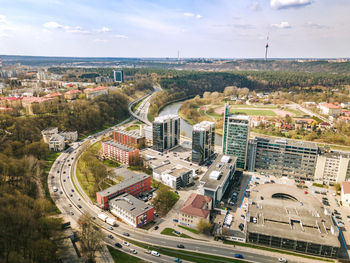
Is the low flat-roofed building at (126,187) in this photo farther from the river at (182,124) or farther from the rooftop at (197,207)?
the river at (182,124)

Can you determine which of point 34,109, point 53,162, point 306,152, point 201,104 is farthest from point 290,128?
point 34,109

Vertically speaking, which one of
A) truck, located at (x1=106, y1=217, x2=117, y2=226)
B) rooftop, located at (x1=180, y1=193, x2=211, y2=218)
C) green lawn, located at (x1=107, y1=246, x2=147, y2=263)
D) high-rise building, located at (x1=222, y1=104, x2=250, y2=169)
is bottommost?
green lawn, located at (x1=107, y1=246, x2=147, y2=263)

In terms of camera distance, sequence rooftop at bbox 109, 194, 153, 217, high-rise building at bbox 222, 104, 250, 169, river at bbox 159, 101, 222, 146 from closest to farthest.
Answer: rooftop at bbox 109, 194, 153, 217, high-rise building at bbox 222, 104, 250, 169, river at bbox 159, 101, 222, 146

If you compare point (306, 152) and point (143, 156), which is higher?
point (306, 152)

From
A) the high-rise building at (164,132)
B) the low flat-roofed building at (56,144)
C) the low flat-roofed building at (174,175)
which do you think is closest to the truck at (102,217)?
the low flat-roofed building at (174,175)

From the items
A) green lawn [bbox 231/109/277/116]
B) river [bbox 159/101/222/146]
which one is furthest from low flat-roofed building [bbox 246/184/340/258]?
green lawn [bbox 231/109/277/116]

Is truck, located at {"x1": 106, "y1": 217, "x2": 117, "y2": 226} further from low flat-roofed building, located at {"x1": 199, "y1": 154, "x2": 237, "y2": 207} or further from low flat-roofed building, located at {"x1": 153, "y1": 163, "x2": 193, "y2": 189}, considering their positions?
low flat-roofed building, located at {"x1": 199, "y1": 154, "x2": 237, "y2": 207}

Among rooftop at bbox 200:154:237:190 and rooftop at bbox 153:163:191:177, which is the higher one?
rooftop at bbox 200:154:237:190

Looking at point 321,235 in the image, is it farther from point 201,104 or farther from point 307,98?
point 307,98
